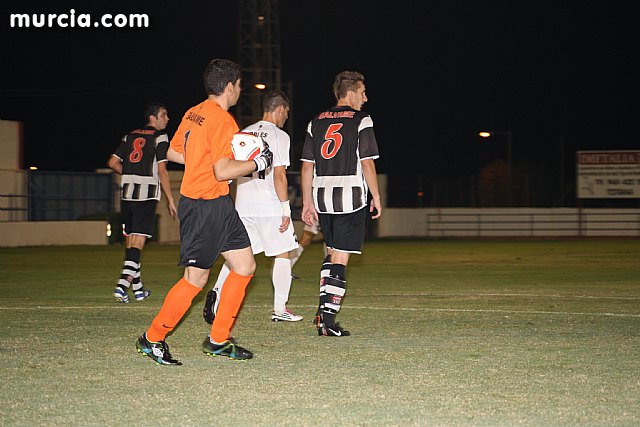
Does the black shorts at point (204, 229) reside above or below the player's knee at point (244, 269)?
above

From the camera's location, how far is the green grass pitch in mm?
5070

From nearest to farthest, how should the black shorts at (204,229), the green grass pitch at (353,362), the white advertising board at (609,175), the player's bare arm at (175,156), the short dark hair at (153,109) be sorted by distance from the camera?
1. the green grass pitch at (353,362)
2. the black shorts at (204,229)
3. the player's bare arm at (175,156)
4. the short dark hair at (153,109)
5. the white advertising board at (609,175)

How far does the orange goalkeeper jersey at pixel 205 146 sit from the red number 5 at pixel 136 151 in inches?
181

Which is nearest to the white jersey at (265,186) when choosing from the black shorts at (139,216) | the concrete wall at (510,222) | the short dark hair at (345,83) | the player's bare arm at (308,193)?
the player's bare arm at (308,193)

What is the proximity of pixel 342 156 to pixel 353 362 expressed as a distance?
2226mm

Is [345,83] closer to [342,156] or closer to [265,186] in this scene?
[342,156]

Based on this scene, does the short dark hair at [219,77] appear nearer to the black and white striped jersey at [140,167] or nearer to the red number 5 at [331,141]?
the red number 5 at [331,141]

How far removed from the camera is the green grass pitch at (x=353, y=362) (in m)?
5.07

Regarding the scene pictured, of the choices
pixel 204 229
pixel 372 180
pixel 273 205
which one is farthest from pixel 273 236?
pixel 204 229

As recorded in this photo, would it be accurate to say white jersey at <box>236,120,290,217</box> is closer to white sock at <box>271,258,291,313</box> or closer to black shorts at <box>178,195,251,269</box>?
white sock at <box>271,258,291,313</box>

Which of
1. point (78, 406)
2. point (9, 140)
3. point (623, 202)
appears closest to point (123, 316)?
point (78, 406)

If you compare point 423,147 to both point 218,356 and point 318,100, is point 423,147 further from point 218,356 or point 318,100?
point 218,356

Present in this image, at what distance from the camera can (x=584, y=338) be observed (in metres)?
7.66

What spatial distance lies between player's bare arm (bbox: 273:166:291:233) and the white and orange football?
2395 millimetres
